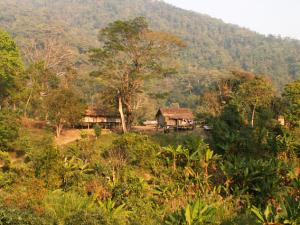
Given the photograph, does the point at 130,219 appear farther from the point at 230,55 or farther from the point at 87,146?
the point at 230,55

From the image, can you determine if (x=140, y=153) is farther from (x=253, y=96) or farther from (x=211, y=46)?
(x=211, y=46)

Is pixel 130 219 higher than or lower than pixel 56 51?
lower

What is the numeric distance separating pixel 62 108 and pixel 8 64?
6475mm

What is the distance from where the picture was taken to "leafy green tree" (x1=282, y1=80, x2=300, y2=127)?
3163 centimetres

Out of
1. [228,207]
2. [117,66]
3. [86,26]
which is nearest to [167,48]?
[117,66]

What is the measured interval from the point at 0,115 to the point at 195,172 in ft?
49.7

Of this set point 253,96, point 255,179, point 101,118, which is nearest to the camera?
point 255,179

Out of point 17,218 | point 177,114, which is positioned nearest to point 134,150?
point 17,218

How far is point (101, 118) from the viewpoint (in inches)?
1753

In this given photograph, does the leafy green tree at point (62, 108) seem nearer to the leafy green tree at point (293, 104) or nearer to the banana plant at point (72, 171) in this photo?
the banana plant at point (72, 171)

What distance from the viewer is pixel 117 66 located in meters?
36.7

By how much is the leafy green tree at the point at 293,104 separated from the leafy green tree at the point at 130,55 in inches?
424

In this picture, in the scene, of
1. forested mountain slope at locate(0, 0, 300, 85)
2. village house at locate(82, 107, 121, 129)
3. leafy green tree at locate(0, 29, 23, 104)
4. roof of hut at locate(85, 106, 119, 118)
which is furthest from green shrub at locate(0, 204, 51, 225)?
forested mountain slope at locate(0, 0, 300, 85)

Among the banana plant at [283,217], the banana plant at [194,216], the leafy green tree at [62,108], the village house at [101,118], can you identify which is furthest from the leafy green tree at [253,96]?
the banana plant at [283,217]
